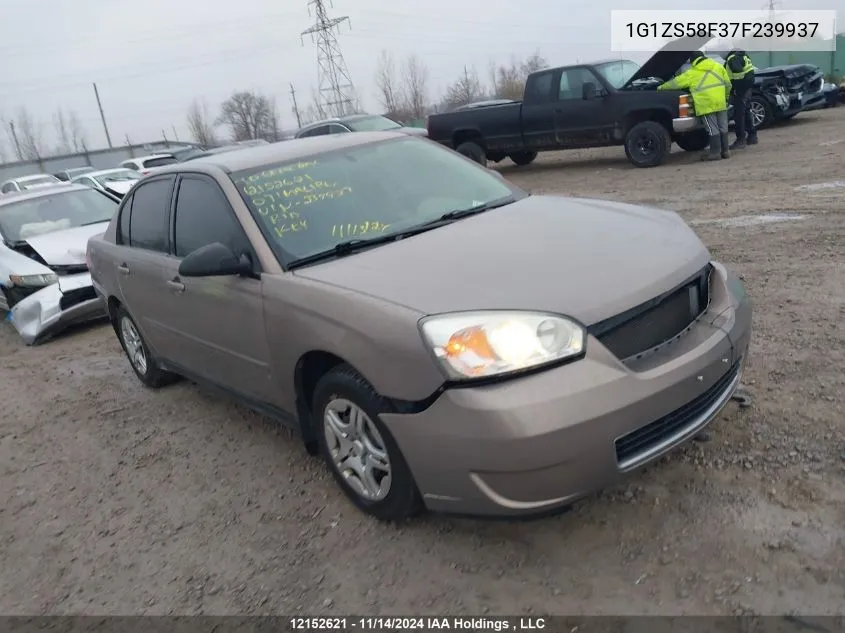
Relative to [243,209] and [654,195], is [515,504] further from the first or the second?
[654,195]

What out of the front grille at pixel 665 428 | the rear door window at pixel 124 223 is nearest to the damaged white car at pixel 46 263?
the rear door window at pixel 124 223

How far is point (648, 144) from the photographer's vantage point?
1254 centimetres

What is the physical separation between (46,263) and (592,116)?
9.22 metres

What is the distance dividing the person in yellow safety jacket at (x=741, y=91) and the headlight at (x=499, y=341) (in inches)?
465

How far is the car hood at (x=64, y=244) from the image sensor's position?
7.66m

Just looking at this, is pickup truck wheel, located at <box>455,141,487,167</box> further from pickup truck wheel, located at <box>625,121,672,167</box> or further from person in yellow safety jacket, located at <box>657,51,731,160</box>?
person in yellow safety jacket, located at <box>657,51,731,160</box>

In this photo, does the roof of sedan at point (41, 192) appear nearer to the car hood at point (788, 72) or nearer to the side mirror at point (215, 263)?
the side mirror at point (215, 263)

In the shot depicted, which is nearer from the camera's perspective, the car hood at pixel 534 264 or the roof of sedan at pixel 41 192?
the car hood at pixel 534 264

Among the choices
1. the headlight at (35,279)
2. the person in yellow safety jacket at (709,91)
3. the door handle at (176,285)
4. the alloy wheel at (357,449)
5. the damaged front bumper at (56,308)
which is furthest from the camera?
the person in yellow safety jacket at (709,91)

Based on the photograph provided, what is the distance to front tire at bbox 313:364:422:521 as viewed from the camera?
2871 mm

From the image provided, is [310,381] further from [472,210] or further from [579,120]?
[579,120]

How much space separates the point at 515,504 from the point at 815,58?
1192 inches

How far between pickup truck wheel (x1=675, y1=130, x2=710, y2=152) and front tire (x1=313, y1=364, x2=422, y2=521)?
11621mm

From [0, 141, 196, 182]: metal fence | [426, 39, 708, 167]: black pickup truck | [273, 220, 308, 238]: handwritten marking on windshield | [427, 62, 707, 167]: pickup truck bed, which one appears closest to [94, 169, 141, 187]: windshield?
[427, 62, 707, 167]: pickup truck bed
